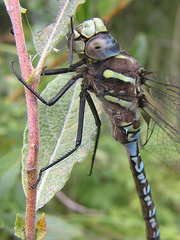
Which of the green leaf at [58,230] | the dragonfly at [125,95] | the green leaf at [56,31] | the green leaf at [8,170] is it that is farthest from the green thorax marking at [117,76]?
the green leaf at [58,230]

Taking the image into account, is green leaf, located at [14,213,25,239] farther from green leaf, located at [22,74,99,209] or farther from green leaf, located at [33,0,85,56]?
green leaf, located at [33,0,85,56]

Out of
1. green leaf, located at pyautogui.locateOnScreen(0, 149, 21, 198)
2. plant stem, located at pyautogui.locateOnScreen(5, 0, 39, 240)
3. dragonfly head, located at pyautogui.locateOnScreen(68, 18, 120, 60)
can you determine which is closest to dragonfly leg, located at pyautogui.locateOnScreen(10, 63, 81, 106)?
dragonfly head, located at pyautogui.locateOnScreen(68, 18, 120, 60)

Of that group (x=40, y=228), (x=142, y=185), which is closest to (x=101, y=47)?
(x=40, y=228)

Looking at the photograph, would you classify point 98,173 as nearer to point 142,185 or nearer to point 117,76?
point 142,185

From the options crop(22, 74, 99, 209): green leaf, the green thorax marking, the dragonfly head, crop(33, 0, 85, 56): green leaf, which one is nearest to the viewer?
crop(33, 0, 85, 56): green leaf

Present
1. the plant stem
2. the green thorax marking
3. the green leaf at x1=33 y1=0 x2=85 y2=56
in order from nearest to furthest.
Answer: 1. the plant stem
2. the green leaf at x1=33 y1=0 x2=85 y2=56
3. the green thorax marking

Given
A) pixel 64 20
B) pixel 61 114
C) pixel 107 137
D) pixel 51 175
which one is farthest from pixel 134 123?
pixel 107 137
